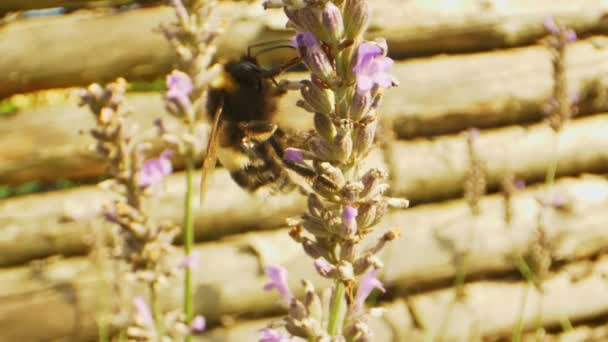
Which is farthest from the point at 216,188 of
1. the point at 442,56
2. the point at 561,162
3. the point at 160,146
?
the point at 561,162

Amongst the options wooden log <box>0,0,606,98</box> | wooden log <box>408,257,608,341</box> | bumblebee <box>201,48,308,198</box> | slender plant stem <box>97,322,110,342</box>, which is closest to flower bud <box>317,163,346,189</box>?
bumblebee <box>201,48,308,198</box>

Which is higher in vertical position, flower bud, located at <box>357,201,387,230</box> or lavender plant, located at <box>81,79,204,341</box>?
flower bud, located at <box>357,201,387,230</box>

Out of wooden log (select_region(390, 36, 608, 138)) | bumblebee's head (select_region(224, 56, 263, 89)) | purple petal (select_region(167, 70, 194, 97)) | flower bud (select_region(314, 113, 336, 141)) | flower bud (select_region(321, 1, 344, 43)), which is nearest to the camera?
flower bud (select_region(321, 1, 344, 43))

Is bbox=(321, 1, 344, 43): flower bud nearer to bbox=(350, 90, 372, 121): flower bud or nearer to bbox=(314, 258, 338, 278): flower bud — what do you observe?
bbox=(350, 90, 372, 121): flower bud

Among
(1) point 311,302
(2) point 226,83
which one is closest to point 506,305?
(2) point 226,83

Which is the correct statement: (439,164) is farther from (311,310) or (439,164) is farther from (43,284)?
(311,310)

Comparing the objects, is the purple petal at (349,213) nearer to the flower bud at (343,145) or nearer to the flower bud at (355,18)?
the flower bud at (343,145)
